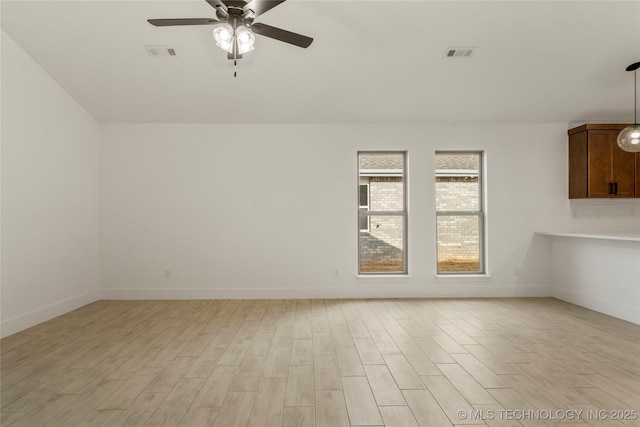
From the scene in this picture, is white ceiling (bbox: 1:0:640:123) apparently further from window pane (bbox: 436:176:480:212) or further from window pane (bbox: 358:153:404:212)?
window pane (bbox: 436:176:480:212)

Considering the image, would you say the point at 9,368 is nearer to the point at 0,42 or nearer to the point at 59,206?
the point at 59,206

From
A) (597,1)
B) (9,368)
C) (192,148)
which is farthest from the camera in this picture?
(192,148)

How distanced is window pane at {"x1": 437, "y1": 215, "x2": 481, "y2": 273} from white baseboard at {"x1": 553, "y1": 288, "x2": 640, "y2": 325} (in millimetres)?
1287

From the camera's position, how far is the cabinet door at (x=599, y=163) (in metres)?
5.76

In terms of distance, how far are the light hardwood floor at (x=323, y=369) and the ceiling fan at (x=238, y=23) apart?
107 inches

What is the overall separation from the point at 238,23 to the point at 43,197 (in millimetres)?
3708

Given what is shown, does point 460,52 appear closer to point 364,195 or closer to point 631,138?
point 631,138

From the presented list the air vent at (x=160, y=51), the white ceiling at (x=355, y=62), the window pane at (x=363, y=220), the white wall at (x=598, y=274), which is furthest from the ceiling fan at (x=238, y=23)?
the white wall at (x=598, y=274)

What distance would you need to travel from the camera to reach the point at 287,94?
5504 mm

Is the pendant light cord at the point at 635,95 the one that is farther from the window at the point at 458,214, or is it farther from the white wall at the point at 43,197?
the white wall at the point at 43,197

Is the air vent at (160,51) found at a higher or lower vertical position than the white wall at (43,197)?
higher

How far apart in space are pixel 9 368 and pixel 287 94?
439cm

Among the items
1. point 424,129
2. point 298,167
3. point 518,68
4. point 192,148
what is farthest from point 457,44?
point 192,148

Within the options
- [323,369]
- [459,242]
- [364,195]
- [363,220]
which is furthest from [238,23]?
[459,242]
